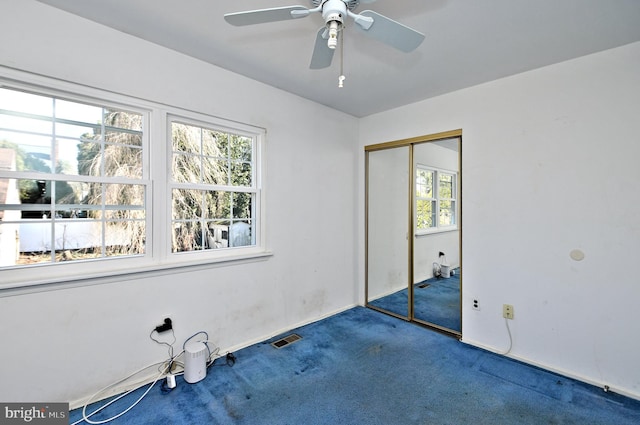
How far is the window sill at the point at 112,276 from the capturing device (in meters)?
1.75

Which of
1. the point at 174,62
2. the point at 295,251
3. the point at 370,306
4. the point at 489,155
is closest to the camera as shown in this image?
the point at 174,62

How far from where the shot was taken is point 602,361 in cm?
221

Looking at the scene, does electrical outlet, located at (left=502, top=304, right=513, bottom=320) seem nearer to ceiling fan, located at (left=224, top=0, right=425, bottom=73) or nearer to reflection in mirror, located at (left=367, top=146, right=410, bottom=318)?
reflection in mirror, located at (left=367, top=146, right=410, bottom=318)

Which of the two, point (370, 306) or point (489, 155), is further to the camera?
point (370, 306)

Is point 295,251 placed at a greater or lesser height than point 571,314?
greater

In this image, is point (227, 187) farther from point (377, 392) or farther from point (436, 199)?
point (436, 199)

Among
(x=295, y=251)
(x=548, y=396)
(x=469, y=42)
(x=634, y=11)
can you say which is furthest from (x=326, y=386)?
(x=634, y=11)

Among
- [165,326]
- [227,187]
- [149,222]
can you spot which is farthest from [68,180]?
[165,326]

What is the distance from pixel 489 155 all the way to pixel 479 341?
1.82 meters

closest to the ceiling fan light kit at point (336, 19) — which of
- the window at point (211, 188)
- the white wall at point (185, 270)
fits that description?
the white wall at point (185, 270)

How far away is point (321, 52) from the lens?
1813 mm

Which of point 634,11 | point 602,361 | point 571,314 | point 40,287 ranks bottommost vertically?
point 602,361

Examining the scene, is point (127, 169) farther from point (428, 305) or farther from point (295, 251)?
point (428, 305)

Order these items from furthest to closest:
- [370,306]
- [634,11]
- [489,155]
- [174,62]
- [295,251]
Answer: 1. [370,306]
2. [295,251]
3. [489,155]
4. [174,62]
5. [634,11]
